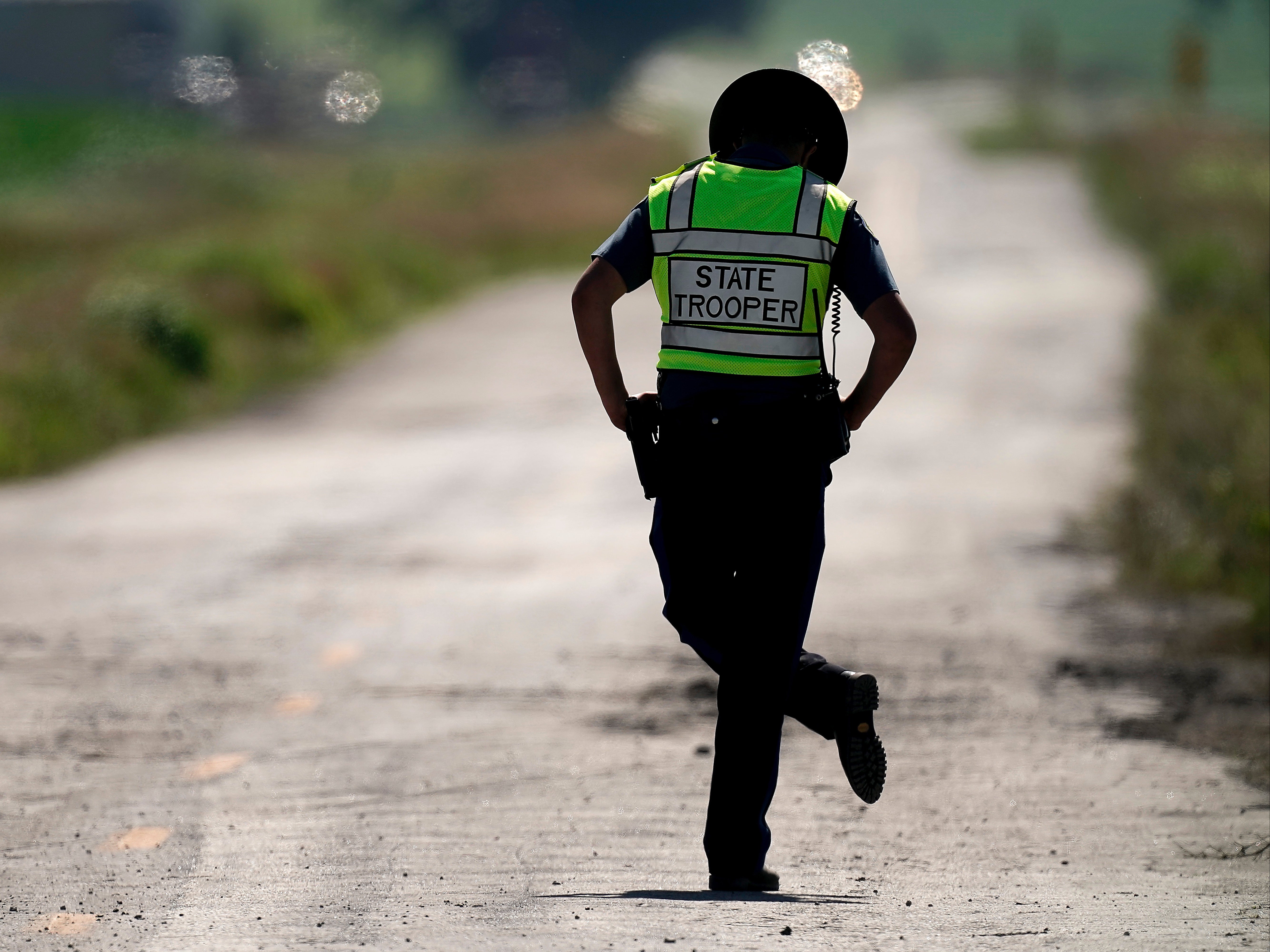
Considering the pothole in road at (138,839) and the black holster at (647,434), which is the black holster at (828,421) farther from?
the pothole in road at (138,839)

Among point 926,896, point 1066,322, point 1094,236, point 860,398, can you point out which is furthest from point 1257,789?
point 1094,236

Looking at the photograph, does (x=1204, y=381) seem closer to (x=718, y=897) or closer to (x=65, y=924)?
(x=718, y=897)

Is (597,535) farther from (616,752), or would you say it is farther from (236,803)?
(236,803)

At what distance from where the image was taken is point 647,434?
12.1 ft

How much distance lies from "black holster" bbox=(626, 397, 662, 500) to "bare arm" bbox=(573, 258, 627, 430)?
0.03 m

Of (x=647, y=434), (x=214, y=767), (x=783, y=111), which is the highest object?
(x=783, y=111)

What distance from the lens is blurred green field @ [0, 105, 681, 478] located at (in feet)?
42.5

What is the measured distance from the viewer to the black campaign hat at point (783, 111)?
3.70m

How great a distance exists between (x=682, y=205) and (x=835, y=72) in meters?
1.01

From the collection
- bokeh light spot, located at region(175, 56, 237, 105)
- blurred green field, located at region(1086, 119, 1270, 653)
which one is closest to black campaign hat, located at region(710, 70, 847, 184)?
blurred green field, located at region(1086, 119, 1270, 653)

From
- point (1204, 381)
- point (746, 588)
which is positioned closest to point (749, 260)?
point (746, 588)

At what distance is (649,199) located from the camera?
360cm

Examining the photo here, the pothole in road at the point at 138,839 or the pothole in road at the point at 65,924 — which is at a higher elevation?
the pothole in road at the point at 65,924

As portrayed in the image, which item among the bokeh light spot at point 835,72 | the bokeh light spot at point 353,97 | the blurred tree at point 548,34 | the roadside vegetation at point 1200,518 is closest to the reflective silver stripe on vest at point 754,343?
the bokeh light spot at point 835,72
